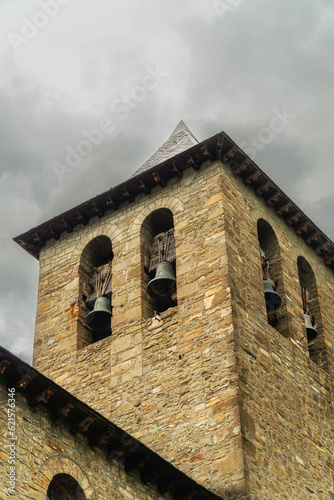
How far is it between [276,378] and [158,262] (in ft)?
12.1

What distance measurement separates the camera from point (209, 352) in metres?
16.0

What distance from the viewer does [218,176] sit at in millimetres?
18766

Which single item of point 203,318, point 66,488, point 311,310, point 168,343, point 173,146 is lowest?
point 66,488

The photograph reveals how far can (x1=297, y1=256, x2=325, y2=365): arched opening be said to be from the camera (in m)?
19.1

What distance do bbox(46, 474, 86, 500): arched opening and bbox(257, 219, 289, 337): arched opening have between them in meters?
7.35

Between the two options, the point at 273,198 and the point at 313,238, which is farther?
the point at 313,238

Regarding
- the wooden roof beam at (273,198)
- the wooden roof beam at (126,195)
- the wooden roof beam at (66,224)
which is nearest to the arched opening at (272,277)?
the wooden roof beam at (273,198)

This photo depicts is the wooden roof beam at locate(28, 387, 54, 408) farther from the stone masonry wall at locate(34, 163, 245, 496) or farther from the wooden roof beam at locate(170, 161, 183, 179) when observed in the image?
the wooden roof beam at locate(170, 161, 183, 179)

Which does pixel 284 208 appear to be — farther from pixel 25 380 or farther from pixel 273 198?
pixel 25 380

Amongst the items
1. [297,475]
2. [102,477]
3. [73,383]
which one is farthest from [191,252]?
[102,477]

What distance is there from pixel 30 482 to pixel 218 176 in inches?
367

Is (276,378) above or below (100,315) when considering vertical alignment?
below

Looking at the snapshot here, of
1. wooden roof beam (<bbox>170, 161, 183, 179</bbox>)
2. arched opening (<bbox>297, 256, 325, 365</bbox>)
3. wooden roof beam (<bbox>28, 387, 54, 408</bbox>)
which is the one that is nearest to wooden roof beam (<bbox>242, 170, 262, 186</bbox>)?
wooden roof beam (<bbox>170, 161, 183, 179</bbox>)

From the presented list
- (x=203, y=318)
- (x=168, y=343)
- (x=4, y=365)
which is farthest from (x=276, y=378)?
(x=4, y=365)
